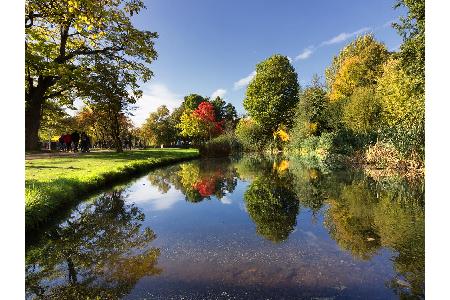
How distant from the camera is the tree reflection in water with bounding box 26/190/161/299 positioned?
4043mm

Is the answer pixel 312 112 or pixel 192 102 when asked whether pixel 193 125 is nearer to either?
Result: pixel 192 102

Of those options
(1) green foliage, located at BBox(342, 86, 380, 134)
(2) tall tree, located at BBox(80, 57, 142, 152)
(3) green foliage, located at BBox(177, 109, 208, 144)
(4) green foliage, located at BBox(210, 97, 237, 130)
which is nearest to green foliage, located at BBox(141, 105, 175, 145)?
(3) green foliage, located at BBox(177, 109, 208, 144)

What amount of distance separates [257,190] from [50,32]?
69.8 feet

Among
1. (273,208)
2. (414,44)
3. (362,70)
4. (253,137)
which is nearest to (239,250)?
(273,208)

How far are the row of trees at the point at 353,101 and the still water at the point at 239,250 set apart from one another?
8.14 meters

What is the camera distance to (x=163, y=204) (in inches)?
392

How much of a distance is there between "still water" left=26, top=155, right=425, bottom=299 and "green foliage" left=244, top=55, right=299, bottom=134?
33291 mm

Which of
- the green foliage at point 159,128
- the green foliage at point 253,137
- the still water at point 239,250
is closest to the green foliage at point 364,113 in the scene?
the still water at point 239,250

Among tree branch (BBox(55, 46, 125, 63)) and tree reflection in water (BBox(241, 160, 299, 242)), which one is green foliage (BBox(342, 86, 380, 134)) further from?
tree branch (BBox(55, 46, 125, 63))

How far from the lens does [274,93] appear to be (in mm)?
42469

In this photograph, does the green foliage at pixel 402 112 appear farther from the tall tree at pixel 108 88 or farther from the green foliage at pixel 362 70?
the tall tree at pixel 108 88

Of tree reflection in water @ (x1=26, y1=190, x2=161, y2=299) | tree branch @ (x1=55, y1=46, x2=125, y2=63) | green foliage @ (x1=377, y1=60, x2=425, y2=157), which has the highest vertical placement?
tree branch @ (x1=55, y1=46, x2=125, y2=63)
